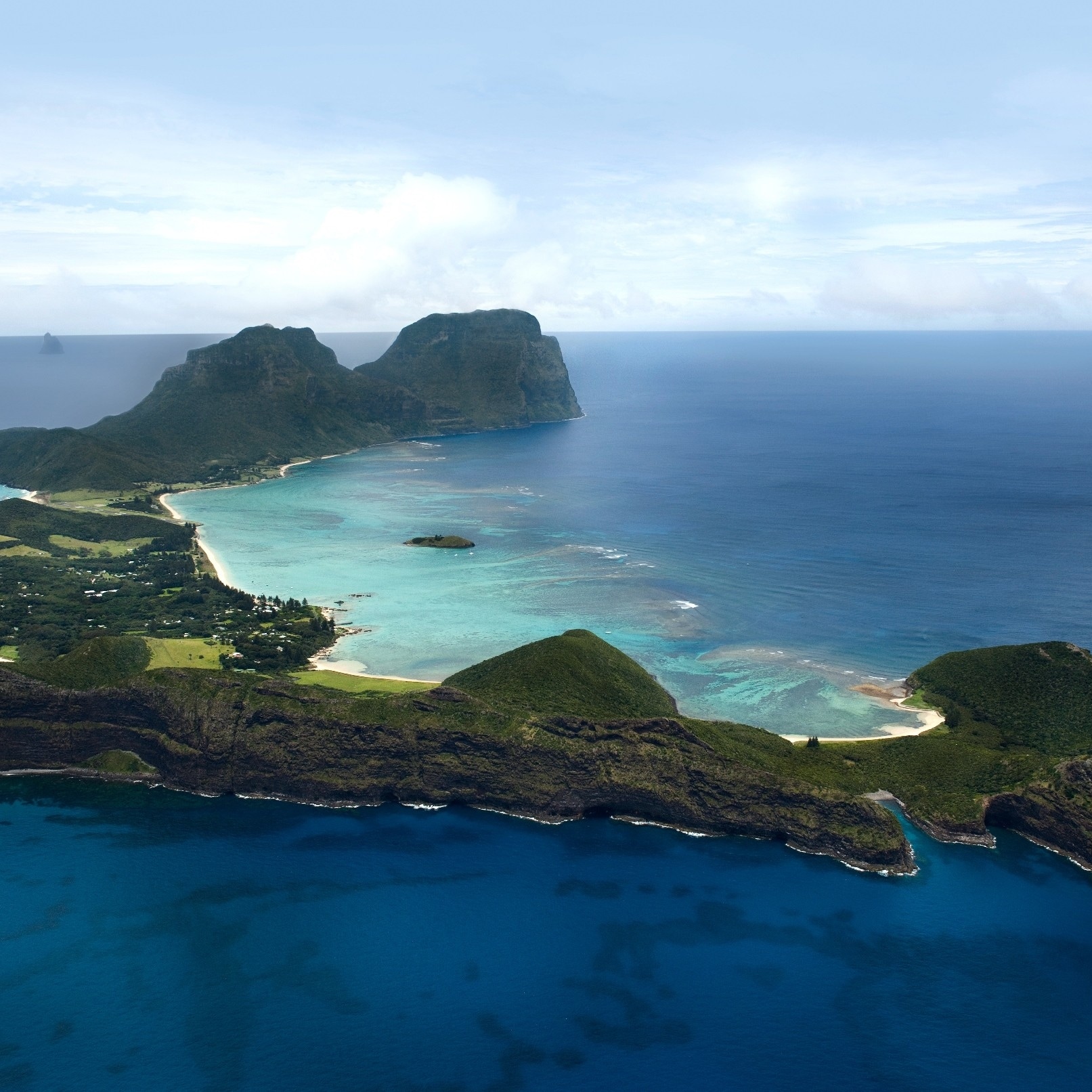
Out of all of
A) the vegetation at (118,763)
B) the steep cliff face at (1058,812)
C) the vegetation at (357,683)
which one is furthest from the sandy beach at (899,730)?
the vegetation at (118,763)

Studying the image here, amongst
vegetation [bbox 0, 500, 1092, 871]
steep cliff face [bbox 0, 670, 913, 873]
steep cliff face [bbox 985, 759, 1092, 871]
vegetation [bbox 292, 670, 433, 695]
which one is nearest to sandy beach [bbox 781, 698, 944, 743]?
vegetation [bbox 0, 500, 1092, 871]

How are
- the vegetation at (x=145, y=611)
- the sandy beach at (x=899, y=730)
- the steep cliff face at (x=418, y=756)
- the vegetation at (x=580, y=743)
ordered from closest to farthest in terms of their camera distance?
the steep cliff face at (x=418, y=756) < the vegetation at (x=580, y=743) < the sandy beach at (x=899, y=730) < the vegetation at (x=145, y=611)

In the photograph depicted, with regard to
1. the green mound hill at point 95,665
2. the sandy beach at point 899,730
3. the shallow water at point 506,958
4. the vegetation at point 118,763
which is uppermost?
the green mound hill at point 95,665

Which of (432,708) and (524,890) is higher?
(432,708)

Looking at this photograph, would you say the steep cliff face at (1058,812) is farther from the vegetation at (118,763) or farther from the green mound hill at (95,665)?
the green mound hill at (95,665)

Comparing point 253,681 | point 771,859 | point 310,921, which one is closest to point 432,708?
point 253,681

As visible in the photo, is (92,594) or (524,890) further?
(92,594)

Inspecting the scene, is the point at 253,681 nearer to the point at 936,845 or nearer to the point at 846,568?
the point at 936,845
